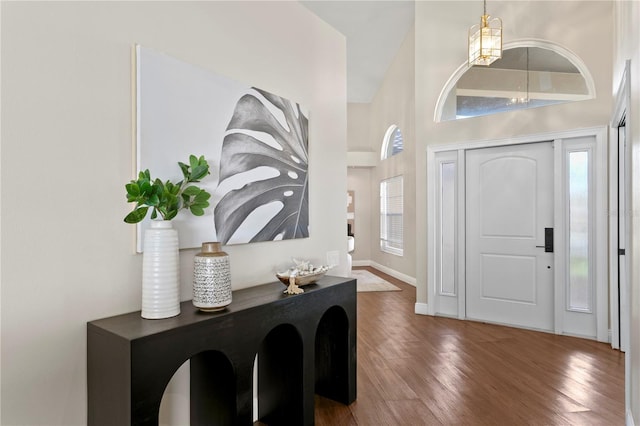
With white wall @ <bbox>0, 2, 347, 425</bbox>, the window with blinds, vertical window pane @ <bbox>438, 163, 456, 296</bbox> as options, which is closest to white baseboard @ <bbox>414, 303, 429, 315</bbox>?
vertical window pane @ <bbox>438, 163, 456, 296</bbox>

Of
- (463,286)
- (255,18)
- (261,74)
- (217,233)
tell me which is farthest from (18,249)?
(463,286)

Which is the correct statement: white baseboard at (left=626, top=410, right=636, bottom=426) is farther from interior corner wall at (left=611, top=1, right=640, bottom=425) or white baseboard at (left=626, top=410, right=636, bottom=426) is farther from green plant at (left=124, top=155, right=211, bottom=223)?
green plant at (left=124, top=155, right=211, bottom=223)

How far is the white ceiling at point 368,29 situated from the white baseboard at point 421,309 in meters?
4.58

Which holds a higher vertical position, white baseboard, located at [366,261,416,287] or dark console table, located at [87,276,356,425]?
dark console table, located at [87,276,356,425]

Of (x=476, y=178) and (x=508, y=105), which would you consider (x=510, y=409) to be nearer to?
(x=476, y=178)

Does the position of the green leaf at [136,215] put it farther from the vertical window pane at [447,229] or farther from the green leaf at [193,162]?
the vertical window pane at [447,229]

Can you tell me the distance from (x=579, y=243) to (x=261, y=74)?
3576 mm

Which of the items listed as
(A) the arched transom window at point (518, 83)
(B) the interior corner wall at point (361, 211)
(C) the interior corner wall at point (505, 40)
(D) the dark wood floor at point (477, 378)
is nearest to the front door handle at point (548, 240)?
(D) the dark wood floor at point (477, 378)

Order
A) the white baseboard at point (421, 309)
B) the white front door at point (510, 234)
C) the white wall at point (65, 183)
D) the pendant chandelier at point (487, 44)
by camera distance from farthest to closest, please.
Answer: the white baseboard at point (421, 309) → the white front door at point (510, 234) → the pendant chandelier at point (487, 44) → the white wall at point (65, 183)

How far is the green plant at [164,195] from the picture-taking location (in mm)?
1460

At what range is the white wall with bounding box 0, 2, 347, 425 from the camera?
1.32 m

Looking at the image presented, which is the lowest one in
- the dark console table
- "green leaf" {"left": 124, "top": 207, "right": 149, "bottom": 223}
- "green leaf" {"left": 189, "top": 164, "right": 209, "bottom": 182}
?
the dark console table

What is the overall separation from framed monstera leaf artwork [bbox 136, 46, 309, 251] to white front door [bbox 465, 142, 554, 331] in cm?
257

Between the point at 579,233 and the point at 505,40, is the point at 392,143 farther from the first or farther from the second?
the point at 579,233
